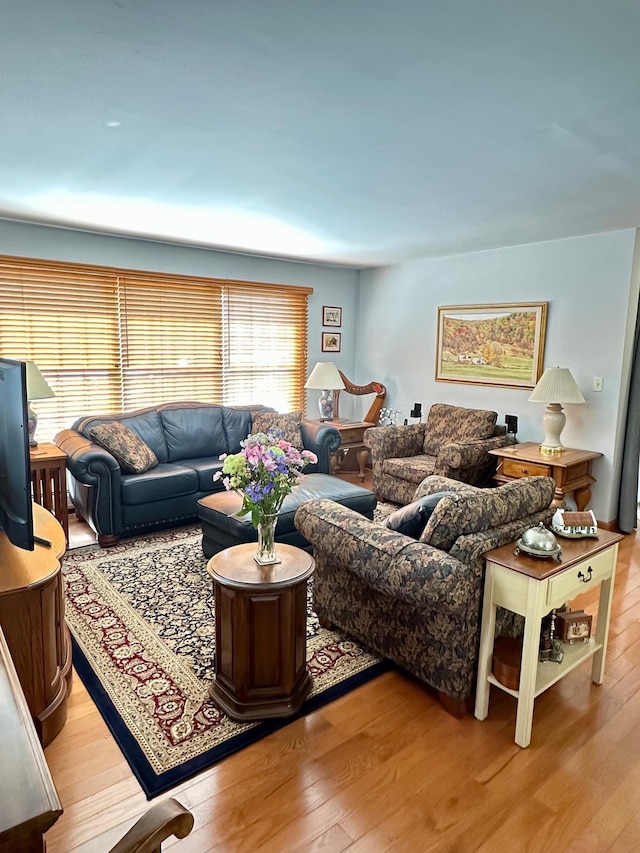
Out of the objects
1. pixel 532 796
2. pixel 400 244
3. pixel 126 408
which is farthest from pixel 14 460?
pixel 400 244

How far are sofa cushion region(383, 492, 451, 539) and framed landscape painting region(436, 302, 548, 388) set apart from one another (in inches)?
112

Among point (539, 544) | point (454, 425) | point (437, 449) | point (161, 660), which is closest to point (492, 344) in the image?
point (454, 425)

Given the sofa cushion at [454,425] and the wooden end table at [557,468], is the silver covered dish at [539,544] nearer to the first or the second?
the wooden end table at [557,468]

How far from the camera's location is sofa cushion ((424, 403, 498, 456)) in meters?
4.87

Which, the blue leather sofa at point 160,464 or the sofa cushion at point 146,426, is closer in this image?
the blue leather sofa at point 160,464

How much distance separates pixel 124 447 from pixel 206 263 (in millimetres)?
2157

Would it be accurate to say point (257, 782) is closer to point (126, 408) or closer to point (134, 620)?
point (134, 620)

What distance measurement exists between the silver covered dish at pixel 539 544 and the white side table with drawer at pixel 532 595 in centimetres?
3

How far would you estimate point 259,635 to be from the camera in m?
2.15

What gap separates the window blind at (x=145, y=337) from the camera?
439 centimetres

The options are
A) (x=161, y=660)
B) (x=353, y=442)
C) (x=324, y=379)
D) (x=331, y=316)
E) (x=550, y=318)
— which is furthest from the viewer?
(x=331, y=316)

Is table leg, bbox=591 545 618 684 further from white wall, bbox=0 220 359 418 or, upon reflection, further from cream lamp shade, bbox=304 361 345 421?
white wall, bbox=0 220 359 418

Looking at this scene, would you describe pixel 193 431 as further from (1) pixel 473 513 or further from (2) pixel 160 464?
(1) pixel 473 513

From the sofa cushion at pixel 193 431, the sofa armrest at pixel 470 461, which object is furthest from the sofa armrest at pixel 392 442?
the sofa cushion at pixel 193 431
